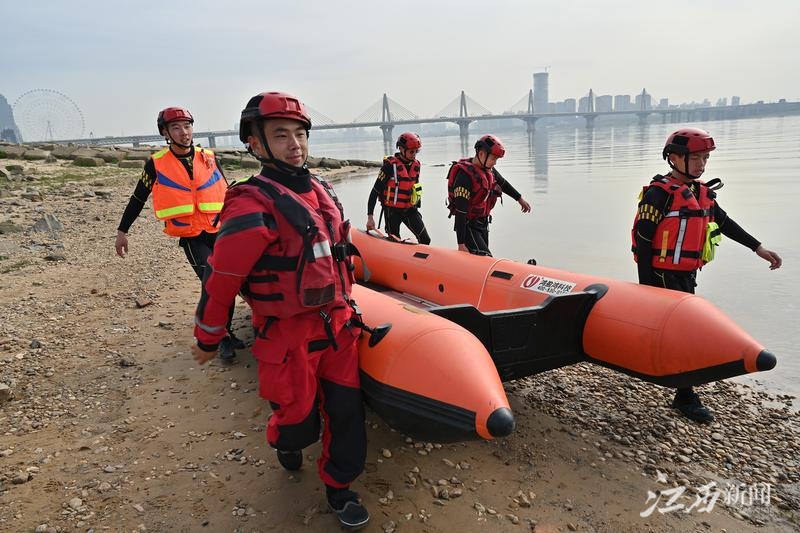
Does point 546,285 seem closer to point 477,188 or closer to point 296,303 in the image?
point 477,188

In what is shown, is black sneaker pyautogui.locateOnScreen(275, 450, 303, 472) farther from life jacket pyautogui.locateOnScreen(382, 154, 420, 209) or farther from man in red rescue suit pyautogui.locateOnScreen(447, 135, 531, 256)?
life jacket pyautogui.locateOnScreen(382, 154, 420, 209)

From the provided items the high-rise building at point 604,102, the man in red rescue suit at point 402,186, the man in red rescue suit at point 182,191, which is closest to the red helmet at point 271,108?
the man in red rescue suit at point 182,191

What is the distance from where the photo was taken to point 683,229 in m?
2.50

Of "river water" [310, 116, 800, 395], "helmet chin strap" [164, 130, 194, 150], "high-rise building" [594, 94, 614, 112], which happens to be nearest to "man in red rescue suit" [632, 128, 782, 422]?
"river water" [310, 116, 800, 395]

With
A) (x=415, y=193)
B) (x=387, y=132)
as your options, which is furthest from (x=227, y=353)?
(x=387, y=132)

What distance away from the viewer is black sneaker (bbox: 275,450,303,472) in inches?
82.2

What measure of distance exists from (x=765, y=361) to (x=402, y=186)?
3324 millimetres

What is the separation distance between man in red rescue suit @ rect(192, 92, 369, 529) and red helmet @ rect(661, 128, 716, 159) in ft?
5.92

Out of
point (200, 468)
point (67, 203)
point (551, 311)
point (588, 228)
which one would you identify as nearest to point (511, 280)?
point (551, 311)

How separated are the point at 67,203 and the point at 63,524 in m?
8.93

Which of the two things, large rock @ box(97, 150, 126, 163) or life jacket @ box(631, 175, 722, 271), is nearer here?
life jacket @ box(631, 175, 722, 271)

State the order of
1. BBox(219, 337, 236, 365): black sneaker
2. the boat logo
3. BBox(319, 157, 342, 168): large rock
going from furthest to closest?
1. BBox(319, 157, 342, 168): large rock
2. BBox(219, 337, 236, 365): black sneaker
3. the boat logo

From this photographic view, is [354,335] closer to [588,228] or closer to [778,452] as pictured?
[778,452]

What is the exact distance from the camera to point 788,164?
39.5 feet
